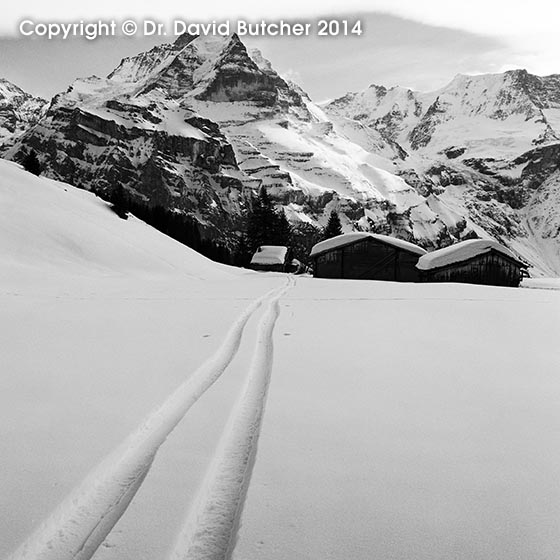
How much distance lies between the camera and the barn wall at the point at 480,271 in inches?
1312

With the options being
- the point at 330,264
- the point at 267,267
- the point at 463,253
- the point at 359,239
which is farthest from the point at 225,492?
the point at 267,267

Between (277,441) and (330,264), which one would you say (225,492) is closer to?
(277,441)

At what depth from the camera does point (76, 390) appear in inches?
158

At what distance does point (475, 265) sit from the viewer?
109 feet

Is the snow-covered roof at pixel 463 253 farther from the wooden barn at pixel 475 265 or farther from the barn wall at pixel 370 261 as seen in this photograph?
the barn wall at pixel 370 261

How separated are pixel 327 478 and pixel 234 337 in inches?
164

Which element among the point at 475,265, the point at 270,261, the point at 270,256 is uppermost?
the point at 270,256

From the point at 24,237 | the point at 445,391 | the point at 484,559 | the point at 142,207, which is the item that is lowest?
the point at 484,559

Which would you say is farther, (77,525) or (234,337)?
(234,337)

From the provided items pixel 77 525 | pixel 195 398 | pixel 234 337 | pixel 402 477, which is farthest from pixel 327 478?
pixel 234 337

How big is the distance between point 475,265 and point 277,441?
34.1 metres

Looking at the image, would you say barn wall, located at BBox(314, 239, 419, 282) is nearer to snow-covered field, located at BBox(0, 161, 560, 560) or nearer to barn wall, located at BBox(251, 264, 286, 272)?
barn wall, located at BBox(251, 264, 286, 272)

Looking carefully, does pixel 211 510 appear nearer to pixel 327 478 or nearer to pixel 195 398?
pixel 327 478

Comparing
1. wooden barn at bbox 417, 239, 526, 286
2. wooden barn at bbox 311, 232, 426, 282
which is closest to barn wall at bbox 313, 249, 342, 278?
wooden barn at bbox 311, 232, 426, 282
